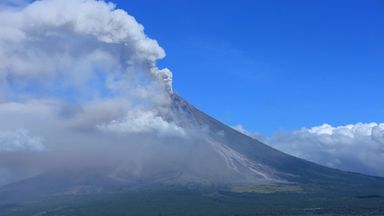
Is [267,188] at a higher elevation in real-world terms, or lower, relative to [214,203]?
higher

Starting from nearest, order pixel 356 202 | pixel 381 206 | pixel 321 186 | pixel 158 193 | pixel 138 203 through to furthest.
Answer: pixel 381 206
pixel 356 202
pixel 138 203
pixel 158 193
pixel 321 186

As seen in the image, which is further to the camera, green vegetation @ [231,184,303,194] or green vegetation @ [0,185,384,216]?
green vegetation @ [231,184,303,194]

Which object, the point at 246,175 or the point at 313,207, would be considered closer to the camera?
the point at 313,207

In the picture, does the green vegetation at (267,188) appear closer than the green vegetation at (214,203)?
No

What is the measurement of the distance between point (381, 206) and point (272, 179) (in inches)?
2853

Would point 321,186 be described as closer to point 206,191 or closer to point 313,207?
point 206,191

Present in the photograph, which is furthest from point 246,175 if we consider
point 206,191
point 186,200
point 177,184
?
point 186,200

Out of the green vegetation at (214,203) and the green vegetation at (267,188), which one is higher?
the green vegetation at (267,188)

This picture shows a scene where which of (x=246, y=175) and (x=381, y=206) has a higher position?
(x=246, y=175)

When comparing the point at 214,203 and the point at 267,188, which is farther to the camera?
the point at 267,188

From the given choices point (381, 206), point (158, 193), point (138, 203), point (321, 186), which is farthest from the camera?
point (321, 186)

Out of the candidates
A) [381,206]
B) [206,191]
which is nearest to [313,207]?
[381,206]

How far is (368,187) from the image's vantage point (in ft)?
571

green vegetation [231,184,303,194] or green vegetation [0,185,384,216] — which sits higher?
green vegetation [231,184,303,194]
